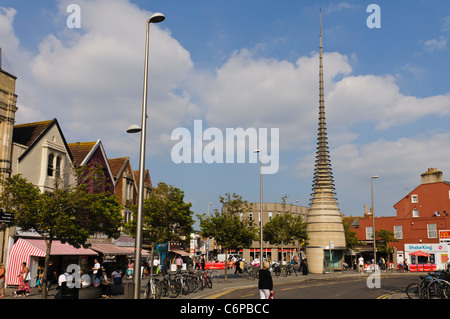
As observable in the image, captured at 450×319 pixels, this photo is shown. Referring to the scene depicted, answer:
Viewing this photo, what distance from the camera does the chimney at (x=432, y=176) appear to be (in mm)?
63188

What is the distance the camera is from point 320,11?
62938mm

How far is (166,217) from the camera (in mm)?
34719

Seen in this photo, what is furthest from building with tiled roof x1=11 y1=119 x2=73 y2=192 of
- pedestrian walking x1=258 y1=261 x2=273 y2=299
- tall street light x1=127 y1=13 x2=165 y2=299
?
pedestrian walking x1=258 y1=261 x2=273 y2=299

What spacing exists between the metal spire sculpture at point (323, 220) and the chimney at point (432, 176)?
22.4 metres

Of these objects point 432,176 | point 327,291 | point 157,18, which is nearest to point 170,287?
point 327,291

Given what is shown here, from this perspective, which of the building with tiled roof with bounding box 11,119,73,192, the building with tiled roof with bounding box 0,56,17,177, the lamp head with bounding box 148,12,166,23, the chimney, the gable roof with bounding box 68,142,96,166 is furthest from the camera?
the chimney

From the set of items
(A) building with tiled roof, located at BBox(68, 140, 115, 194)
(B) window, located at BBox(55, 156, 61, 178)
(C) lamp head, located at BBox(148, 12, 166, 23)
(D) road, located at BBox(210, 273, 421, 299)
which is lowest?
(D) road, located at BBox(210, 273, 421, 299)

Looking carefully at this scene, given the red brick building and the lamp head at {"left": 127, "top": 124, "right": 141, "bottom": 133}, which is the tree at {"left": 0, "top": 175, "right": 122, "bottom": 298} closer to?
the lamp head at {"left": 127, "top": 124, "right": 141, "bottom": 133}

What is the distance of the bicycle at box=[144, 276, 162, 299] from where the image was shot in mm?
19228

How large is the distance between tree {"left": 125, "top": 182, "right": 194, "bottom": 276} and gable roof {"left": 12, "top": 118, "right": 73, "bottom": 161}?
28.4 ft

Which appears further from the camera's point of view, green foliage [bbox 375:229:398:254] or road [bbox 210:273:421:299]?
green foliage [bbox 375:229:398:254]

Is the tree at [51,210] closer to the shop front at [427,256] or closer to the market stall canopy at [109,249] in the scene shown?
the market stall canopy at [109,249]

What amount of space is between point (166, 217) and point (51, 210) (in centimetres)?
1595

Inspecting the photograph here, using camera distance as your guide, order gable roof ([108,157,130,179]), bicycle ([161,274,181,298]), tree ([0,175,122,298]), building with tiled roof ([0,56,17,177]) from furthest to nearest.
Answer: gable roof ([108,157,130,179])
building with tiled roof ([0,56,17,177])
bicycle ([161,274,181,298])
tree ([0,175,122,298])
